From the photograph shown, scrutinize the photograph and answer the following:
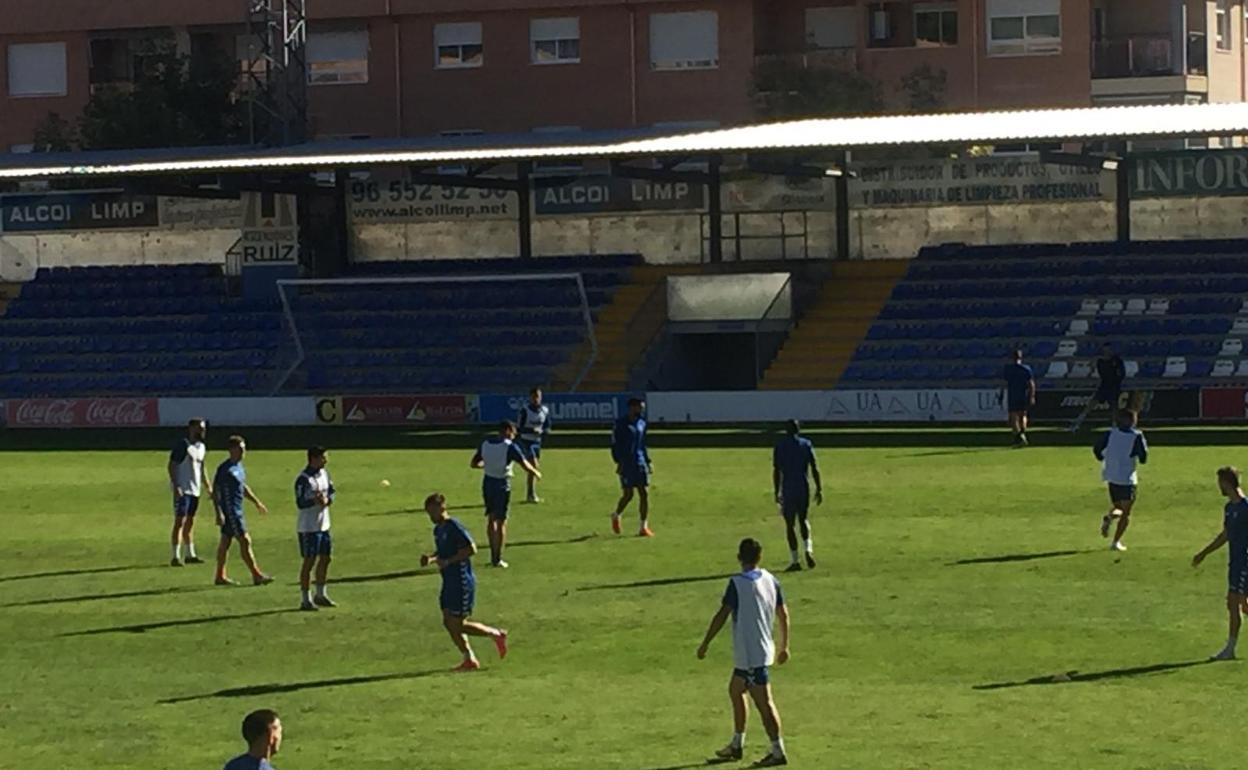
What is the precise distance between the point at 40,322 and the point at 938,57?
27.0 meters

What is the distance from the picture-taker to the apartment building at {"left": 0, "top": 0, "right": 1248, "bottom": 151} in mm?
70625

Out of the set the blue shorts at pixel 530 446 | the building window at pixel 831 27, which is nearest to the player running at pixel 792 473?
the blue shorts at pixel 530 446

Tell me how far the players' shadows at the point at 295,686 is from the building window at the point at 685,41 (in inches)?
1956

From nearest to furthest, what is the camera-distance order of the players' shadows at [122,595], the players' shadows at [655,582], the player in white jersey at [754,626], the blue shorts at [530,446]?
the player in white jersey at [754,626]
the players' shadows at [655,582]
the players' shadows at [122,595]
the blue shorts at [530,446]

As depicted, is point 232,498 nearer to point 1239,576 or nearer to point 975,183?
point 1239,576

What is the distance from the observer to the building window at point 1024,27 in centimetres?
7044

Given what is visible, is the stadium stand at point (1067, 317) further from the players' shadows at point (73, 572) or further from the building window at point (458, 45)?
the players' shadows at point (73, 572)

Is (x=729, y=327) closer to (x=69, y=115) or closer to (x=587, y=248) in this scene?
(x=587, y=248)

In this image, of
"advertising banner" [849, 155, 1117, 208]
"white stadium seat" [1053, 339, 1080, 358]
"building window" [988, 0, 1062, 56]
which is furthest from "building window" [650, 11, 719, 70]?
"white stadium seat" [1053, 339, 1080, 358]

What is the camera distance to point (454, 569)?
24.2 meters

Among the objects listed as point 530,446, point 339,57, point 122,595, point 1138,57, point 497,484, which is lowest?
point 122,595

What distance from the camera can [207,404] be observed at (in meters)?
57.9

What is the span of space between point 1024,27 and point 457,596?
49.9 metres

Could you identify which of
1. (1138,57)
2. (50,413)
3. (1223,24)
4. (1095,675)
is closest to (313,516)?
(1095,675)
